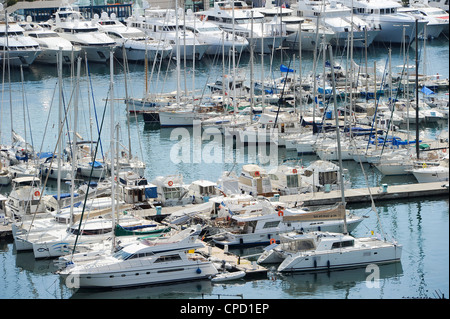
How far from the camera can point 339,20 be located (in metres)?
86.4

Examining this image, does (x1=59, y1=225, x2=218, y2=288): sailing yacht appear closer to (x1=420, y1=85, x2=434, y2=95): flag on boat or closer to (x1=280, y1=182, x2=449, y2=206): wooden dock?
A: (x1=280, y1=182, x2=449, y2=206): wooden dock

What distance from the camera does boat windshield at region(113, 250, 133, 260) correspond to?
29.5m

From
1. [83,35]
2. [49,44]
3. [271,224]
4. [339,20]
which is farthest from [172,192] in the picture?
[339,20]

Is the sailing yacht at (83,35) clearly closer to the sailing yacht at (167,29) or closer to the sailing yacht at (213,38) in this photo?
the sailing yacht at (167,29)

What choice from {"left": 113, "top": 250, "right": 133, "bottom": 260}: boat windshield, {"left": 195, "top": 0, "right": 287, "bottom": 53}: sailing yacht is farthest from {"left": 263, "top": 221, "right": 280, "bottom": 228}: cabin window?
{"left": 195, "top": 0, "right": 287, "bottom": 53}: sailing yacht

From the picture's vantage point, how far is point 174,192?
37562mm

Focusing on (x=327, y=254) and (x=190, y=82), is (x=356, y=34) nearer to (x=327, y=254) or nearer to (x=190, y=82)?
(x=190, y=82)

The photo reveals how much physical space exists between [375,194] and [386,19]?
51.4m

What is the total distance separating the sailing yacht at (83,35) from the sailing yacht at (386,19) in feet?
77.3

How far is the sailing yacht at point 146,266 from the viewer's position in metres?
29.4

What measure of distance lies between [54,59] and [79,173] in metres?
39.1
